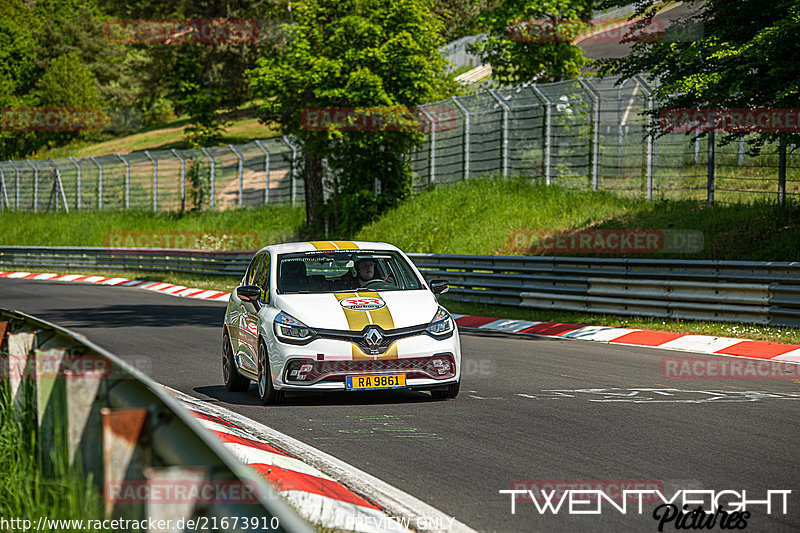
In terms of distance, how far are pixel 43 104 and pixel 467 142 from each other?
5844 cm

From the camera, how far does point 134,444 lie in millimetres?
3355

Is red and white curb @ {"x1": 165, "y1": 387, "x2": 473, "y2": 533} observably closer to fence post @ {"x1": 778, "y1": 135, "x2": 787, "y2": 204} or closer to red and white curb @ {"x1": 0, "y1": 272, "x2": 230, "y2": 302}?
fence post @ {"x1": 778, "y1": 135, "x2": 787, "y2": 204}

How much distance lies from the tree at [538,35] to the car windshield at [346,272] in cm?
2960

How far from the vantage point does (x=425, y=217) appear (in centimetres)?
3028

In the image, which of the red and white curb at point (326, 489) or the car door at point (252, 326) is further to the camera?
the car door at point (252, 326)

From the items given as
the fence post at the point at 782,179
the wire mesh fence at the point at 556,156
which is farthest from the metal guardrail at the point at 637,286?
the fence post at the point at 782,179

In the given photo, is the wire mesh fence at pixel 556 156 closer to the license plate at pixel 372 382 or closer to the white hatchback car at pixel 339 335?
the white hatchback car at pixel 339 335

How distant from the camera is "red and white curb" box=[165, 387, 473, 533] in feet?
16.8

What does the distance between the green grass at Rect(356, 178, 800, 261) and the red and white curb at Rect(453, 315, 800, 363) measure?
2985 mm

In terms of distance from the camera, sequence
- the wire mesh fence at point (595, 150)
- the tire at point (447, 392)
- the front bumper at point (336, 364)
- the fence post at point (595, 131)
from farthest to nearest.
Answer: the fence post at point (595, 131) < the wire mesh fence at point (595, 150) < the tire at point (447, 392) < the front bumper at point (336, 364)

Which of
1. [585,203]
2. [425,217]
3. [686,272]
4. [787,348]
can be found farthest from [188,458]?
[425,217]

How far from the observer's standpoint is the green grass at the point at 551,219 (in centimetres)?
1800

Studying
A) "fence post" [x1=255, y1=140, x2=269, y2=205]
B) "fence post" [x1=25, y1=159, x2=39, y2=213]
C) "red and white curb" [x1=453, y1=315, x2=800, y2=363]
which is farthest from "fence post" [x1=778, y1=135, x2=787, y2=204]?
"fence post" [x1=25, y1=159, x2=39, y2=213]

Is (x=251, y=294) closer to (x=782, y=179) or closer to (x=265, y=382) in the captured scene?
(x=265, y=382)
